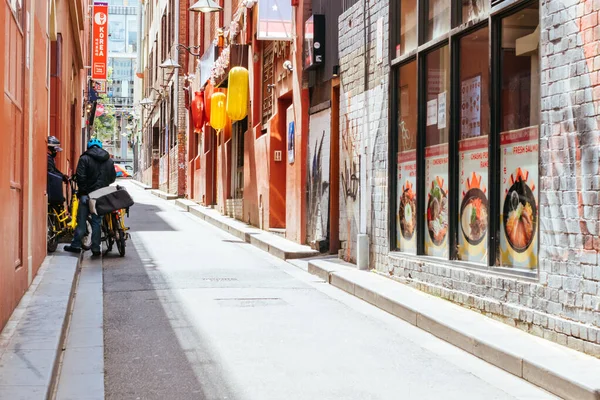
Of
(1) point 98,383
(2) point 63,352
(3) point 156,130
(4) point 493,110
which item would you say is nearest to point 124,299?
(2) point 63,352

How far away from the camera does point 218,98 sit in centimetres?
2389

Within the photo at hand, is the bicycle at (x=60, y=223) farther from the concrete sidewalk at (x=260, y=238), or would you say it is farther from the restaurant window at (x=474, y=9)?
the restaurant window at (x=474, y=9)

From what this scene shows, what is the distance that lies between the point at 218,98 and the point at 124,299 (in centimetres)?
1477

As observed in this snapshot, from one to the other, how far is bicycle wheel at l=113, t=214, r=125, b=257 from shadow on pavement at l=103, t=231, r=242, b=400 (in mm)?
3014

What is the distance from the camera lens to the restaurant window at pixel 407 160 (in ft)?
34.4

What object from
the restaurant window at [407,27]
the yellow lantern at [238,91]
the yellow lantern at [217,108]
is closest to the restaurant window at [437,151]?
the restaurant window at [407,27]

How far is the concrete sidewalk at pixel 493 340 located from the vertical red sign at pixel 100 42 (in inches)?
1330

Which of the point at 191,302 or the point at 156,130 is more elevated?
the point at 156,130

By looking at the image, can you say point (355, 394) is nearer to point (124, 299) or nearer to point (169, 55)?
point (124, 299)

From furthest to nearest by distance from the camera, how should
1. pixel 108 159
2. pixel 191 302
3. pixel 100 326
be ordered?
pixel 108 159
pixel 191 302
pixel 100 326

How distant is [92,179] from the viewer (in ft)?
45.3

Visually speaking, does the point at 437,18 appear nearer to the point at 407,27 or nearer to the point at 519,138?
the point at 407,27

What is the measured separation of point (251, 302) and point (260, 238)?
761 cm

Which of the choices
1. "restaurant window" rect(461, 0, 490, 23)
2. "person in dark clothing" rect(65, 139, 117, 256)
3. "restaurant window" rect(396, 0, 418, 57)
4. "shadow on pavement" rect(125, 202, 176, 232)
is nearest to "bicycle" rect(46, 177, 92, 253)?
"person in dark clothing" rect(65, 139, 117, 256)
